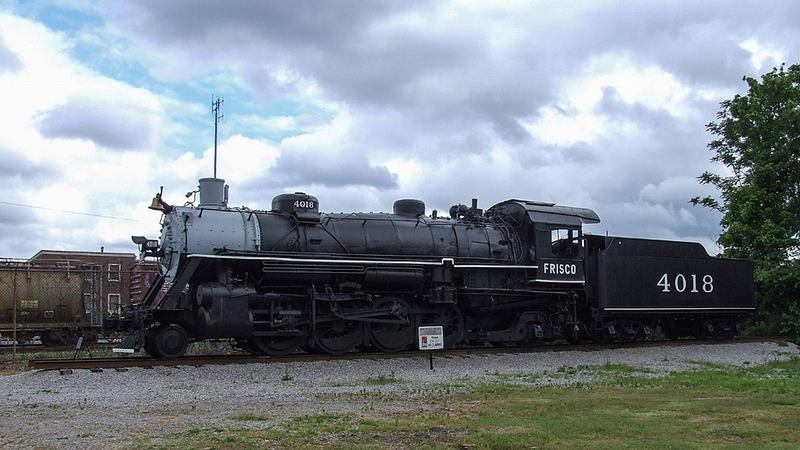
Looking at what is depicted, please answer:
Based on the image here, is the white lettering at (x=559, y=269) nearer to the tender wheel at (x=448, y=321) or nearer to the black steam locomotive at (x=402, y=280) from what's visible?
the black steam locomotive at (x=402, y=280)

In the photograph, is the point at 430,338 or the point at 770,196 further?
the point at 770,196

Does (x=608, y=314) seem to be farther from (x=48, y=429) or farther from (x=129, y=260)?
(x=129, y=260)

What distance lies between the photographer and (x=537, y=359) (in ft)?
52.7

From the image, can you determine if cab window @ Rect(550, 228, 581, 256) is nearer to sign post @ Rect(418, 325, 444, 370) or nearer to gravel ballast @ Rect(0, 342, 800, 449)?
gravel ballast @ Rect(0, 342, 800, 449)

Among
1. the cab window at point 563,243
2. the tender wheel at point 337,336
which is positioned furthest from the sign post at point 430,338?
the cab window at point 563,243

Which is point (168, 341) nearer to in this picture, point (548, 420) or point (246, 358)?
point (246, 358)

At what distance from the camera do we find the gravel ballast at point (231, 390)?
808 cm

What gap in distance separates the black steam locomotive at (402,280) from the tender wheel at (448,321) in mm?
31

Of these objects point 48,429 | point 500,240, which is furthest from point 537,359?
point 48,429

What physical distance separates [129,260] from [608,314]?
31290 millimetres

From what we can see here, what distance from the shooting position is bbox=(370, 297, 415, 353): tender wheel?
16.1 meters

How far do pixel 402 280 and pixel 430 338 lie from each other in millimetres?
2295

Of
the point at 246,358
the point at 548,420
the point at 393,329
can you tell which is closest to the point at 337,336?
the point at 393,329

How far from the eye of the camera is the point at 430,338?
14.1 m
